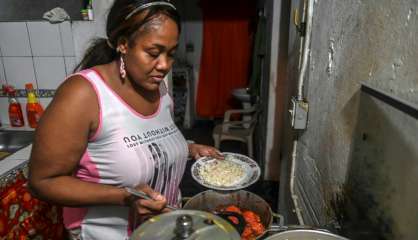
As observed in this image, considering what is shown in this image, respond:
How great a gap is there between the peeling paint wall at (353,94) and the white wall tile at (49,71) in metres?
1.76

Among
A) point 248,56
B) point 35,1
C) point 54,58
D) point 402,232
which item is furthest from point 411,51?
point 248,56

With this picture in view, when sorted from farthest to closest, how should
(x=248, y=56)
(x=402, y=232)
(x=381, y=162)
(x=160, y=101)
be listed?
1. (x=248, y=56)
2. (x=160, y=101)
3. (x=381, y=162)
4. (x=402, y=232)

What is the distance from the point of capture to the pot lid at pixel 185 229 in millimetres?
649

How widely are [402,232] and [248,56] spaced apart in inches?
194

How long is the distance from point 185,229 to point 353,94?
2.08 feet

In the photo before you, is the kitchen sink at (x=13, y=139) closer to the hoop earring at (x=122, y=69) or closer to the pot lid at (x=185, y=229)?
the hoop earring at (x=122, y=69)

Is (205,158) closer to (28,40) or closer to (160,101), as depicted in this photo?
(160,101)

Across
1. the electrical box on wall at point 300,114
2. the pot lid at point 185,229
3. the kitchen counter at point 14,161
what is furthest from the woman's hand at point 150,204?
the kitchen counter at point 14,161

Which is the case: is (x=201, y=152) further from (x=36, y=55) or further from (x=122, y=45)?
(x=36, y=55)

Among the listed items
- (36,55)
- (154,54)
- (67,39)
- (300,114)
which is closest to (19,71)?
(36,55)

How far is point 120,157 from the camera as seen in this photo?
0.91m

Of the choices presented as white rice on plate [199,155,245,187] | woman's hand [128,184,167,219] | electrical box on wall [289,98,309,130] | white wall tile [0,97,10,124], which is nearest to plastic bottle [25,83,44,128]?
white wall tile [0,97,10,124]

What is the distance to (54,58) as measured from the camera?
82.8 inches

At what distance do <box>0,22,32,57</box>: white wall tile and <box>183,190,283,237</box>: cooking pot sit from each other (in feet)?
5.59
